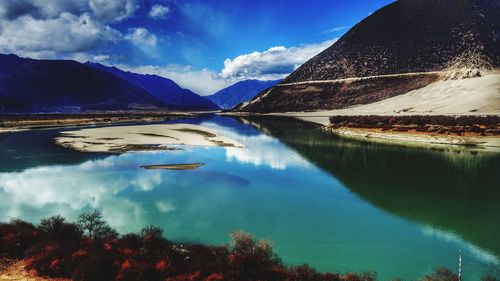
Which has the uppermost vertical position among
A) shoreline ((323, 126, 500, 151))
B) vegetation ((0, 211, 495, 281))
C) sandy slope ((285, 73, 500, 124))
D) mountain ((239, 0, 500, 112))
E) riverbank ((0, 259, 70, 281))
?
mountain ((239, 0, 500, 112))

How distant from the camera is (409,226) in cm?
1877

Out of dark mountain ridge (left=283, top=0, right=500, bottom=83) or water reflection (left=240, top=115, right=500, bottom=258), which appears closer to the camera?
water reflection (left=240, top=115, right=500, bottom=258)

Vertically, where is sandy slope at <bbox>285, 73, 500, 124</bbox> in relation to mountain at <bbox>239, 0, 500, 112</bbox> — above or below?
below

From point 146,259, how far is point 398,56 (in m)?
153

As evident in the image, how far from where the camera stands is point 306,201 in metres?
23.4

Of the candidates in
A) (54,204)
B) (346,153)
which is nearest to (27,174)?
Result: (54,204)

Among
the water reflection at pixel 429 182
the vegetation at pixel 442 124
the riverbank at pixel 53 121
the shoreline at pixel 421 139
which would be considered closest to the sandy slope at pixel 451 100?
the vegetation at pixel 442 124

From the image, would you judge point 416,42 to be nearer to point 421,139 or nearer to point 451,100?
point 451,100

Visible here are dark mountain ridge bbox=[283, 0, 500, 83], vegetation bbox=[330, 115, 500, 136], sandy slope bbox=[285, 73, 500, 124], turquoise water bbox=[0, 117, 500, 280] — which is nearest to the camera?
turquoise water bbox=[0, 117, 500, 280]

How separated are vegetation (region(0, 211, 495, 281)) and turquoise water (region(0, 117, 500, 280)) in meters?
2.12

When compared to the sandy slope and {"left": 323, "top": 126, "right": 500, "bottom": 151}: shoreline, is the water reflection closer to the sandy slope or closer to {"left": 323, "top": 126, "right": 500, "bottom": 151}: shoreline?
{"left": 323, "top": 126, "right": 500, "bottom": 151}: shoreline

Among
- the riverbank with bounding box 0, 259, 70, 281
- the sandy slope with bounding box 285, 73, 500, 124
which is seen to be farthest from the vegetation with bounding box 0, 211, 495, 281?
the sandy slope with bounding box 285, 73, 500, 124

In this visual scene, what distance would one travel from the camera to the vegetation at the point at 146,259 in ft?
38.2

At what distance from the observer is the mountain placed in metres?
126
